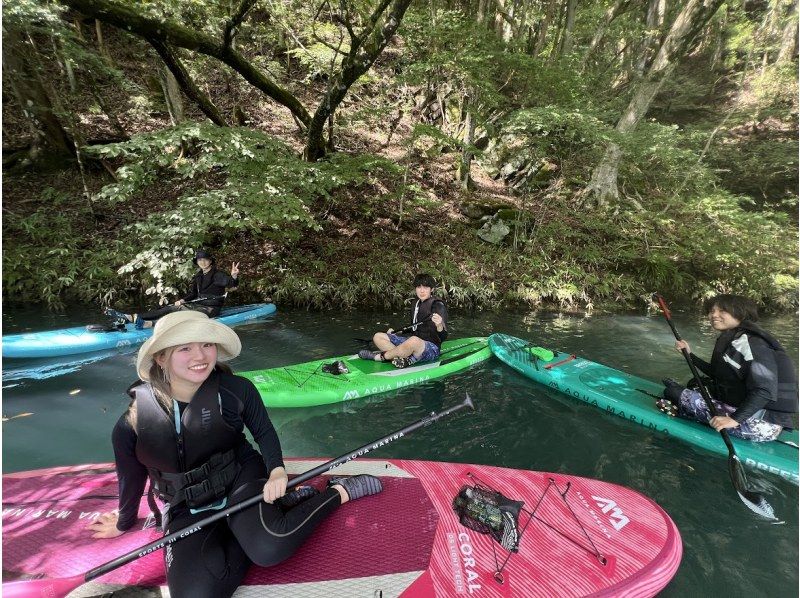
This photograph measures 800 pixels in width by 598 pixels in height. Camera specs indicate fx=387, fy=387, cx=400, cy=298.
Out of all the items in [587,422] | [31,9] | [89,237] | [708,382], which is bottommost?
[587,422]

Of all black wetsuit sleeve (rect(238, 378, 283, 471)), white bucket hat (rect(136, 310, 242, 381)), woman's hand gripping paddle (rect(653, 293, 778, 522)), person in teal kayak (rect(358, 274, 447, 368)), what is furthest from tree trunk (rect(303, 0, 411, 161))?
woman's hand gripping paddle (rect(653, 293, 778, 522))

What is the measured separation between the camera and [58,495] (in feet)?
9.29

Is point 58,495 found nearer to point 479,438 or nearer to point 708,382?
point 479,438

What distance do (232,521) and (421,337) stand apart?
4.05 m

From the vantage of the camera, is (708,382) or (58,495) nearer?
(58,495)

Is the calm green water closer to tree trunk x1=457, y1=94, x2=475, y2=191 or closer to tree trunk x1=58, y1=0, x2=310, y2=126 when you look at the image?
tree trunk x1=58, y1=0, x2=310, y2=126

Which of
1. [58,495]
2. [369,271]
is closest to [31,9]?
[369,271]

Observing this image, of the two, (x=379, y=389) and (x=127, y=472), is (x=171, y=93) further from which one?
(x=127, y=472)

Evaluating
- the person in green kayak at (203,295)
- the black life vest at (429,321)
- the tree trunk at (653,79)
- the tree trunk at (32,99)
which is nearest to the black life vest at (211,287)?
the person in green kayak at (203,295)

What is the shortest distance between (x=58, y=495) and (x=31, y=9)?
28.3 feet

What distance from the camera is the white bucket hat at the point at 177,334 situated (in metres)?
2.11

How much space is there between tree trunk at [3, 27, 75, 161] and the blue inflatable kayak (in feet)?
21.4

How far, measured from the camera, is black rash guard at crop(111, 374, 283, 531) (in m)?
2.22

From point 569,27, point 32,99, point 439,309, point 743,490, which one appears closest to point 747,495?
point 743,490
